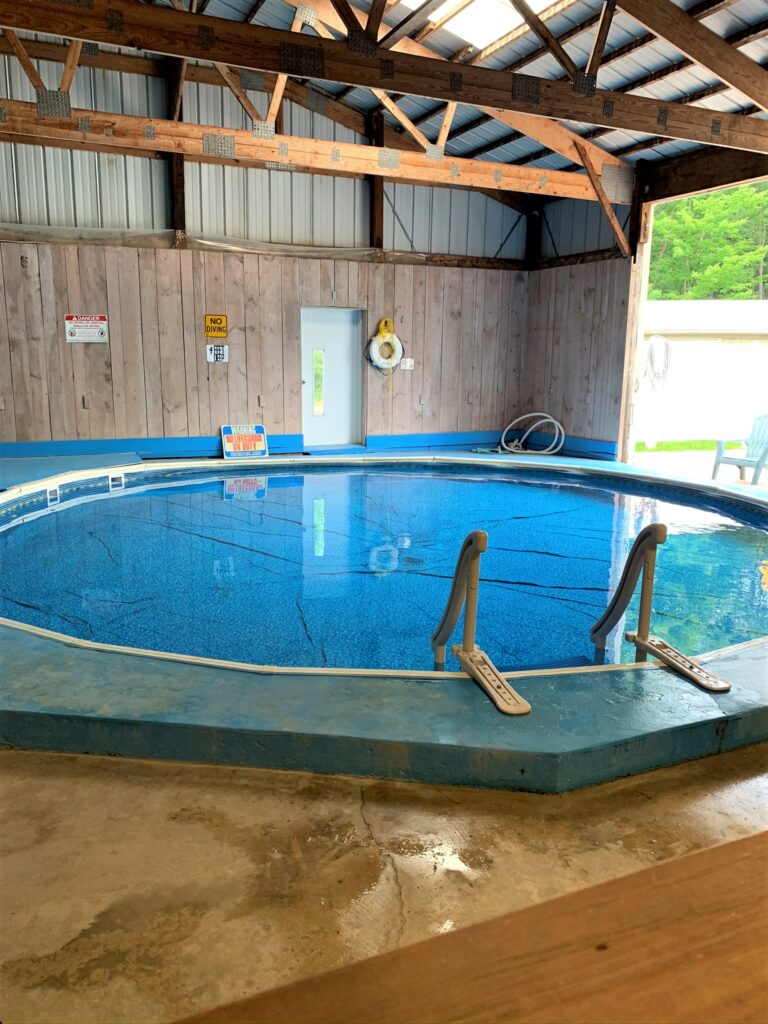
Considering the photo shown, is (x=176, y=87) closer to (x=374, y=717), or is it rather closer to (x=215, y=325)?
(x=215, y=325)

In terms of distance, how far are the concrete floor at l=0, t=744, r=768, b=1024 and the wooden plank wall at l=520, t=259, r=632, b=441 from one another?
8091 millimetres

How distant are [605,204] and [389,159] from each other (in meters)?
2.94

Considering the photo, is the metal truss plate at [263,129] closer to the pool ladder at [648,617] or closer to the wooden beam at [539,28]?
the wooden beam at [539,28]

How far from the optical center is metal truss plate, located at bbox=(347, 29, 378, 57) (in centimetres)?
484

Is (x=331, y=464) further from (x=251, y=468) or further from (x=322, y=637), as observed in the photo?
(x=322, y=637)

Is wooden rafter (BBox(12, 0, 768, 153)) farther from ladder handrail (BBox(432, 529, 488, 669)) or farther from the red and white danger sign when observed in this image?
the red and white danger sign

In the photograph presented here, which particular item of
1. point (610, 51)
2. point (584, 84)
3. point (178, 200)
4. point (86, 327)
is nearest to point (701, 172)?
point (610, 51)

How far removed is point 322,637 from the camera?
12.9 feet

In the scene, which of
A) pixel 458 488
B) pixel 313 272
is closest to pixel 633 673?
pixel 458 488

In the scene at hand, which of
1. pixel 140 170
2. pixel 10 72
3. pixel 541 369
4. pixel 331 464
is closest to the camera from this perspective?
pixel 10 72

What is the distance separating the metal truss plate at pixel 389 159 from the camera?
732cm

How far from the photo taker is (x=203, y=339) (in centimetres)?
934

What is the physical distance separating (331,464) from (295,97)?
471 centimetres

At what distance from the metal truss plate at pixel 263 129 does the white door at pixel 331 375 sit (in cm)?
345
